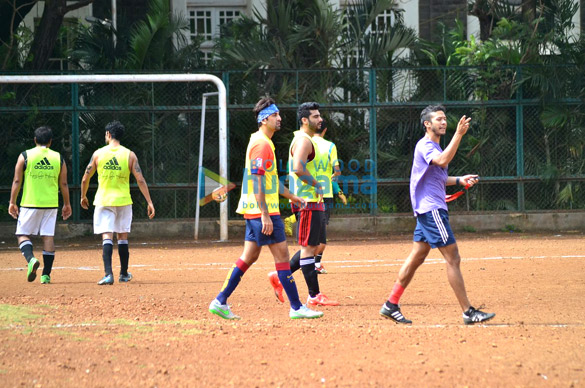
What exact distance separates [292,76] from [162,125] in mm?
2741

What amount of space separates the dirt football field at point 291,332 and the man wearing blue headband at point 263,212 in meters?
0.24

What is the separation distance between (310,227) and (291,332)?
89.1 inches

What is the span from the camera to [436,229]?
22.7ft

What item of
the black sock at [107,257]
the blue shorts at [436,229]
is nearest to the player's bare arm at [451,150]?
the blue shorts at [436,229]

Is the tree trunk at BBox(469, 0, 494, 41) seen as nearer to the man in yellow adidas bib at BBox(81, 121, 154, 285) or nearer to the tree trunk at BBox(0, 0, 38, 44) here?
the tree trunk at BBox(0, 0, 38, 44)

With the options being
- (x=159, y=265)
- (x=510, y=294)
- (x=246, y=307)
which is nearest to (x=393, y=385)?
(x=246, y=307)

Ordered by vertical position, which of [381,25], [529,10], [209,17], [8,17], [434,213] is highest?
[209,17]

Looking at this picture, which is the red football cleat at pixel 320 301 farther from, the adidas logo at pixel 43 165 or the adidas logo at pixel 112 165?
the adidas logo at pixel 43 165

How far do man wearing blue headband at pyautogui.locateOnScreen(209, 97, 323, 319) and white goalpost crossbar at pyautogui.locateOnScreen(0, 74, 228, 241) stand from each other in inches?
315

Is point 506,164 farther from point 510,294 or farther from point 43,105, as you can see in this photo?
point 43,105

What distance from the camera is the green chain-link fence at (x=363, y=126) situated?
16.1m

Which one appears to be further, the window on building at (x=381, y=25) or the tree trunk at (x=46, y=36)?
the tree trunk at (x=46, y=36)

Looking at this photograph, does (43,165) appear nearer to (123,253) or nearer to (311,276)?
(123,253)

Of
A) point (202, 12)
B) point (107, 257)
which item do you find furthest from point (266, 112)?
point (202, 12)
